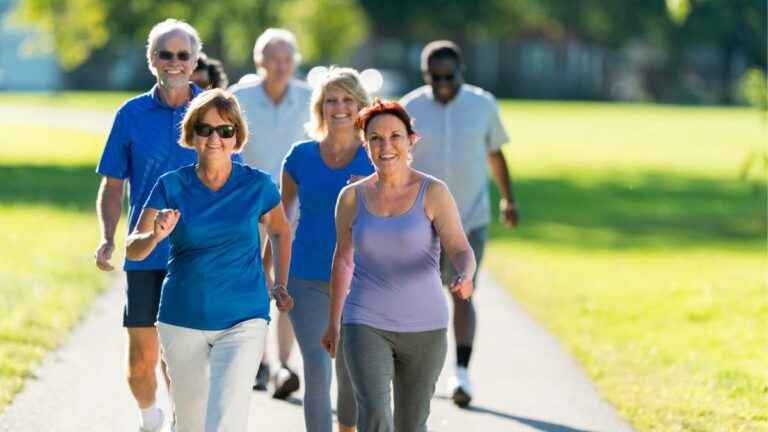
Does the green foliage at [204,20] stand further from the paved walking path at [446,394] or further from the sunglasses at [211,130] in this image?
the sunglasses at [211,130]

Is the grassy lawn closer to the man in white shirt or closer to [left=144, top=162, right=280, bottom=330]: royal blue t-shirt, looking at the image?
the man in white shirt

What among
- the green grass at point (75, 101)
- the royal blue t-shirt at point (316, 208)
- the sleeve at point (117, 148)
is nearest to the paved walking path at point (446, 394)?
the royal blue t-shirt at point (316, 208)

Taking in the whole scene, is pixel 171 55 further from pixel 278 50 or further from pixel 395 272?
pixel 278 50

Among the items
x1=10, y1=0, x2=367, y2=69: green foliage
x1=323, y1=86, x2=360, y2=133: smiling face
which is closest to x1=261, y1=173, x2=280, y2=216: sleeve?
x1=323, y1=86, x2=360, y2=133: smiling face

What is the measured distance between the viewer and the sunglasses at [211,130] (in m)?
5.97

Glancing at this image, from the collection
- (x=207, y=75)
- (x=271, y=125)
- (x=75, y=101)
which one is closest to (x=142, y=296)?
(x=207, y=75)

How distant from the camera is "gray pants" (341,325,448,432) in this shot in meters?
5.99

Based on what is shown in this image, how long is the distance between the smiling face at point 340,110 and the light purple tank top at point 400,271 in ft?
3.51

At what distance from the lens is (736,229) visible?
77.3ft

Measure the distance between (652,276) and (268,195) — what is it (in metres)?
10.8

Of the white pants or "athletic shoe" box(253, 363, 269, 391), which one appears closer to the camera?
the white pants

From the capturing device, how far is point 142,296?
23.2 ft

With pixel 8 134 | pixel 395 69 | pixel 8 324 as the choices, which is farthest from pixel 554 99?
pixel 8 324

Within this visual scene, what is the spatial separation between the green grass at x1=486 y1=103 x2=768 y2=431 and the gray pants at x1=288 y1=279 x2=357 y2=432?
6.18 feet
